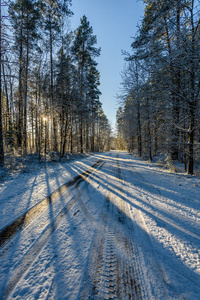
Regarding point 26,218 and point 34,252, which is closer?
point 34,252

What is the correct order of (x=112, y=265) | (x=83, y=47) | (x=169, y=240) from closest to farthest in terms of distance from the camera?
(x=112, y=265)
(x=169, y=240)
(x=83, y=47)

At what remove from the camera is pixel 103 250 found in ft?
5.96

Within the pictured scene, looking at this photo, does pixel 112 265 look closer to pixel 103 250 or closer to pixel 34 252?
pixel 103 250

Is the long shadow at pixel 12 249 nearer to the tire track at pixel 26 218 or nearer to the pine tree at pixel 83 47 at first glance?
the tire track at pixel 26 218

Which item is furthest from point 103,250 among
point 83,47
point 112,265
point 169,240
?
point 83,47

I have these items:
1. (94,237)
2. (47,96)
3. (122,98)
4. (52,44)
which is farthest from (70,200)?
(52,44)

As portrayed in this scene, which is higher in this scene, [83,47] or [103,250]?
[83,47]

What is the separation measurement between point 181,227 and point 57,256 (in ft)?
7.39

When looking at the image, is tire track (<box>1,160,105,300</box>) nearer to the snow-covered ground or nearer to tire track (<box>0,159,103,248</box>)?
the snow-covered ground

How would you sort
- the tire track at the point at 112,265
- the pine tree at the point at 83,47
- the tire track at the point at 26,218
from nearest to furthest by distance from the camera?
the tire track at the point at 112,265 < the tire track at the point at 26,218 < the pine tree at the point at 83,47

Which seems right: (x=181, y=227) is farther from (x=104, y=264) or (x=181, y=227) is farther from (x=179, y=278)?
(x=104, y=264)

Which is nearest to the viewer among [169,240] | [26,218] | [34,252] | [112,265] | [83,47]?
[112,265]

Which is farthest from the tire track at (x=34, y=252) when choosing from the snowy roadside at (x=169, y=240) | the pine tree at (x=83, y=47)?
the pine tree at (x=83, y=47)

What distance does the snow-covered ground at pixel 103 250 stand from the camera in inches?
51.6
